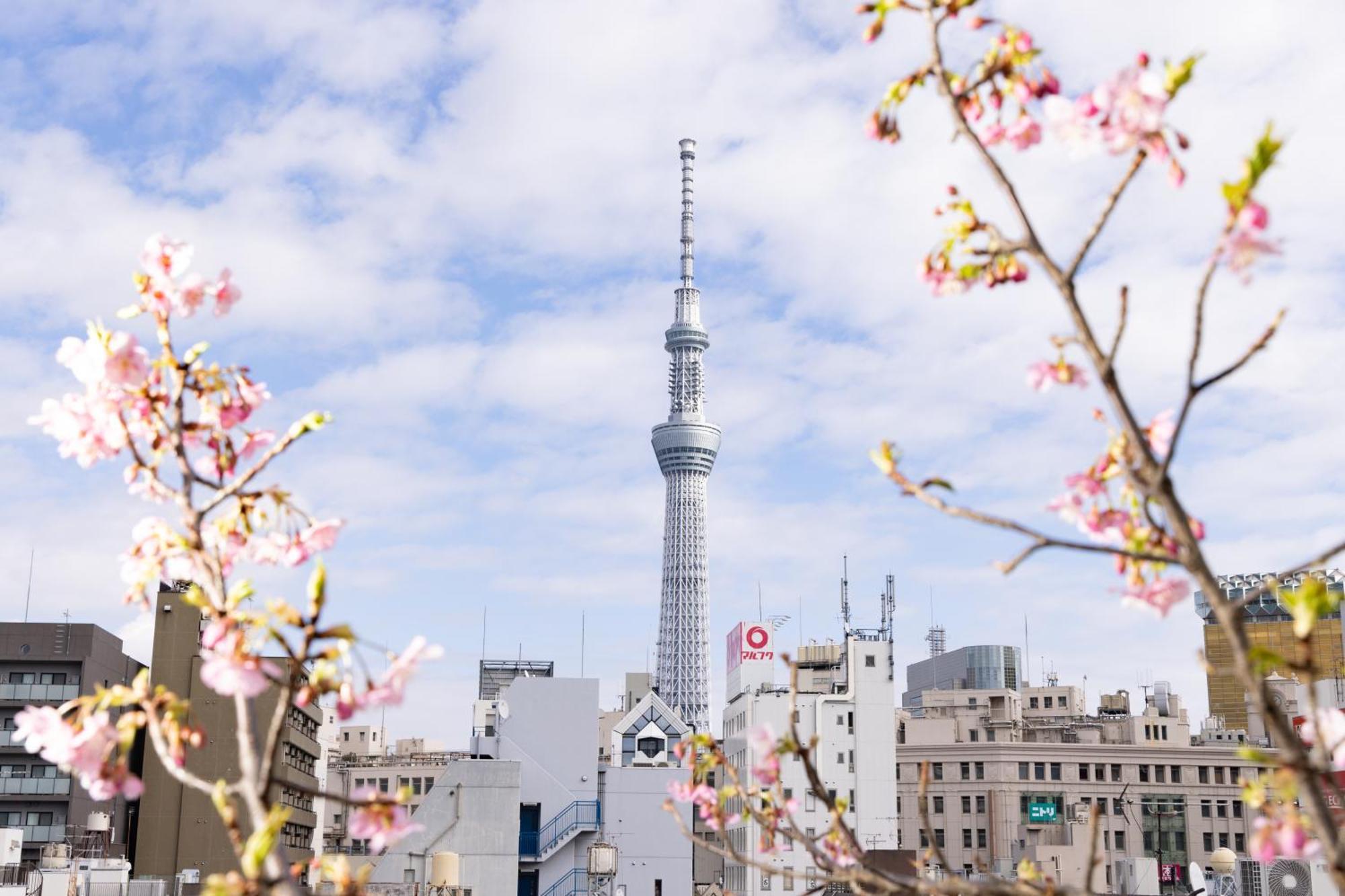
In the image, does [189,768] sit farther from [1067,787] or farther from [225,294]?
[1067,787]

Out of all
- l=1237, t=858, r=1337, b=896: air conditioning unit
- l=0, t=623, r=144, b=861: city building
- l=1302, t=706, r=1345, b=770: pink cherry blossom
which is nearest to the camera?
l=1302, t=706, r=1345, b=770: pink cherry blossom

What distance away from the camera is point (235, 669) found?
3672mm

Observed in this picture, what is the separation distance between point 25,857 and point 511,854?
21.3 meters

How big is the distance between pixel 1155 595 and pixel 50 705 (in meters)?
62.0

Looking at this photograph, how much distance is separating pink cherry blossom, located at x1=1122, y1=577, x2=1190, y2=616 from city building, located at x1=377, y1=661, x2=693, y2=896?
175 ft

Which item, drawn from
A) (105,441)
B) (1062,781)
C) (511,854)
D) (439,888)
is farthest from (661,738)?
(105,441)

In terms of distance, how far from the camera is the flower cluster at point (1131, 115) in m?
3.58

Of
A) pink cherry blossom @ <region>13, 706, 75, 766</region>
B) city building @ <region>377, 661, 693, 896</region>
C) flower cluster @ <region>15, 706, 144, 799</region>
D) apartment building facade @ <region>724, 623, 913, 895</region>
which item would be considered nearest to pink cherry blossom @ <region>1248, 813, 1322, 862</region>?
flower cluster @ <region>15, 706, 144, 799</region>

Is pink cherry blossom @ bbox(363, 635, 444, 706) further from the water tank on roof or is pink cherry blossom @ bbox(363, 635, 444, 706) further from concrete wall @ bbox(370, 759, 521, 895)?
concrete wall @ bbox(370, 759, 521, 895)

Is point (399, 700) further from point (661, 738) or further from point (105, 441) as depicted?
point (661, 738)

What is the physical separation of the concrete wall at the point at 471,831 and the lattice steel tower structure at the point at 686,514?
8160cm

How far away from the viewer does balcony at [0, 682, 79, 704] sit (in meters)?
62.1

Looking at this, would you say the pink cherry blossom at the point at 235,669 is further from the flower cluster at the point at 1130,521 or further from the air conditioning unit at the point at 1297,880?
the air conditioning unit at the point at 1297,880

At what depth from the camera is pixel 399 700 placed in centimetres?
395
